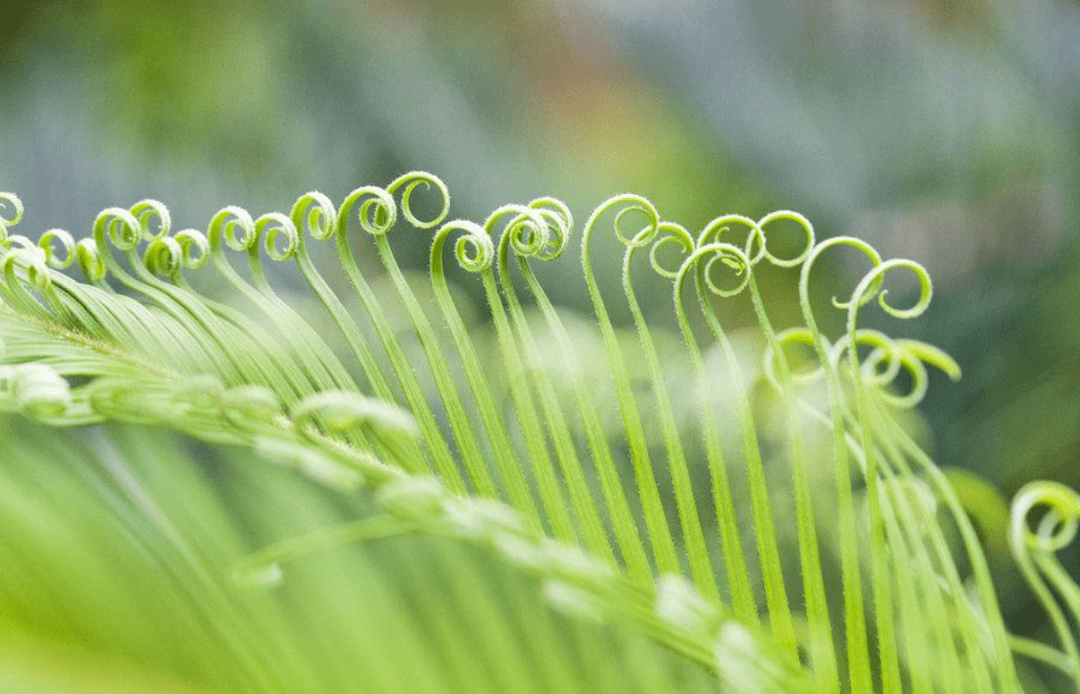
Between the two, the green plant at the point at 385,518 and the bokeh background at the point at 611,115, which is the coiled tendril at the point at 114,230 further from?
the bokeh background at the point at 611,115

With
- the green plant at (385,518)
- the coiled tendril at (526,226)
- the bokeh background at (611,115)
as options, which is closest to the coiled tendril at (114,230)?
the green plant at (385,518)

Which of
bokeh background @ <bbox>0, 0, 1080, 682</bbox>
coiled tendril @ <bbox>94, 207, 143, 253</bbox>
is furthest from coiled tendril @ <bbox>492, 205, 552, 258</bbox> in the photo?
bokeh background @ <bbox>0, 0, 1080, 682</bbox>

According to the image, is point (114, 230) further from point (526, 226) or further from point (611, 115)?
point (611, 115)

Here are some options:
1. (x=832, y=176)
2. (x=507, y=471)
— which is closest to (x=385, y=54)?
(x=832, y=176)

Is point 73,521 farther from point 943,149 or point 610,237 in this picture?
point 943,149

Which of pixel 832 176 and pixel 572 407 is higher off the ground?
pixel 832 176

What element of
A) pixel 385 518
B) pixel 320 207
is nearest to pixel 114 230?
pixel 320 207

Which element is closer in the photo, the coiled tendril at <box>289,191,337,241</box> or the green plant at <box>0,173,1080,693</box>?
the green plant at <box>0,173,1080,693</box>

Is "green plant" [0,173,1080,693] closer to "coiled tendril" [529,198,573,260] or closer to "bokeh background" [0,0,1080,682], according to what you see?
"coiled tendril" [529,198,573,260]
